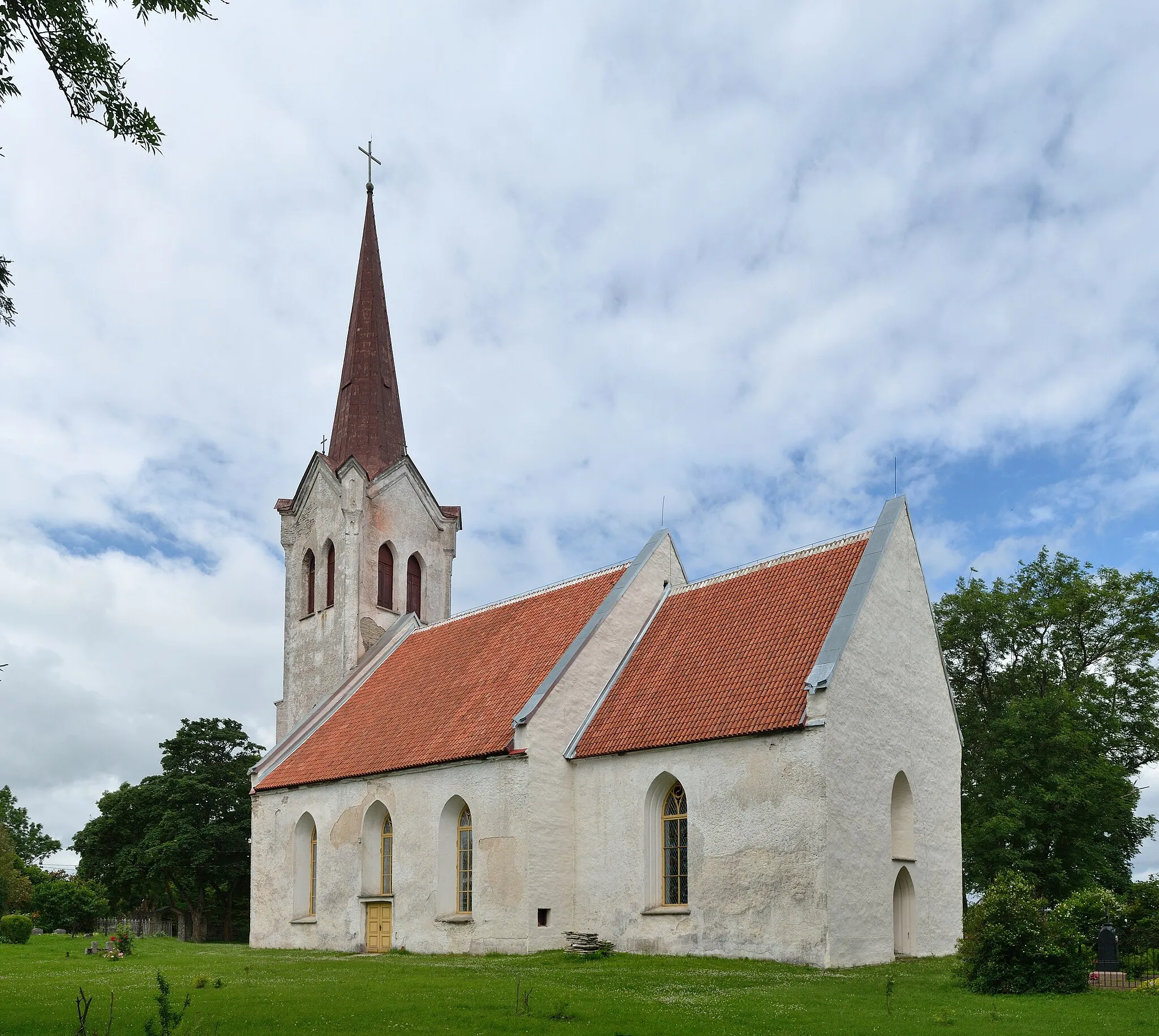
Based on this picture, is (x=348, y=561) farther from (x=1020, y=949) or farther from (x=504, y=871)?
(x=1020, y=949)

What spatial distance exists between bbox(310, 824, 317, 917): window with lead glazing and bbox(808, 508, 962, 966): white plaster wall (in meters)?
14.1

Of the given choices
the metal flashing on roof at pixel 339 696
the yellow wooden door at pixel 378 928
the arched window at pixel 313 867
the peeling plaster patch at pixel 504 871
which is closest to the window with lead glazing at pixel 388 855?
the yellow wooden door at pixel 378 928

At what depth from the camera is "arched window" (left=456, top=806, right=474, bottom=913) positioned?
2333 cm

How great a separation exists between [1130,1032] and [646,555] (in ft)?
50.1

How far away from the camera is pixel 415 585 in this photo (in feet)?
116

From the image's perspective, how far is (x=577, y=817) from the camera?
73.8ft

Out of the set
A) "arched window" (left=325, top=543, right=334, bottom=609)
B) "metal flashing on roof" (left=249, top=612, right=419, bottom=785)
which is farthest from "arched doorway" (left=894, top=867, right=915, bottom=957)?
"arched window" (left=325, top=543, right=334, bottom=609)

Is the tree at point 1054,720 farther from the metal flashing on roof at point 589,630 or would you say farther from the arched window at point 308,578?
the arched window at point 308,578

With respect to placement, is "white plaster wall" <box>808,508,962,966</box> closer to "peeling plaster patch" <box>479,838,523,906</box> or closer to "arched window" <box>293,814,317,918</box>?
"peeling plaster patch" <box>479,838,523,906</box>

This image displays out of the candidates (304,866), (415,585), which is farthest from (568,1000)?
(415,585)

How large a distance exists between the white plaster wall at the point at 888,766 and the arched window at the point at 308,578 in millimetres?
19630

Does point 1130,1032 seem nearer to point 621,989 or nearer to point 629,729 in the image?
point 621,989

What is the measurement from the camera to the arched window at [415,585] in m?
35.2

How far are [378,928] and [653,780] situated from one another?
818 cm
